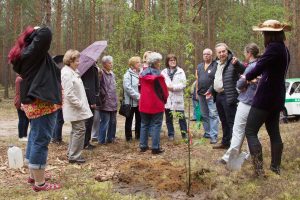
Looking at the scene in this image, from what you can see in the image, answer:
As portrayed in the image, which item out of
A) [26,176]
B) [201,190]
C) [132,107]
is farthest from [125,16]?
[201,190]

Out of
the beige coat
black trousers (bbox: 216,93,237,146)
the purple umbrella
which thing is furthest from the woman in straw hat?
the purple umbrella

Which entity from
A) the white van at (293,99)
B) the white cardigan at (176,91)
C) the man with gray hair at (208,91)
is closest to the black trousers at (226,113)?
the man with gray hair at (208,91)

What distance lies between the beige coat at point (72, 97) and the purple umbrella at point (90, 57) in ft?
3.16

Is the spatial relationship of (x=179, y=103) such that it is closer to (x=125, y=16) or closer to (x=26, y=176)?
(x=26, y=176)

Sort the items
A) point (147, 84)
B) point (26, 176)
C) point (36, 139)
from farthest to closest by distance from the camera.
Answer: point (147, 84) → point (26, 176) → point (36, 139)

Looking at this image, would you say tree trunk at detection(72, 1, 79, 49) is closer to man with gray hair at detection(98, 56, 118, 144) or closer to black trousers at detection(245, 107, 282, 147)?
man with gray hair at detection(98, 56, 118, 144)

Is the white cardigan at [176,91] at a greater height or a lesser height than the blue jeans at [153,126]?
greater

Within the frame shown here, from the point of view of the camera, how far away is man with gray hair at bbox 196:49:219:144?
8.34m

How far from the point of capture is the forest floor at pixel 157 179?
4.67 meters

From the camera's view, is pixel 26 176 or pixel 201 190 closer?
pixel 201 190

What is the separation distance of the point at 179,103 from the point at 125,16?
8.80 metres

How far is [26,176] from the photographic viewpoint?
20.0ft

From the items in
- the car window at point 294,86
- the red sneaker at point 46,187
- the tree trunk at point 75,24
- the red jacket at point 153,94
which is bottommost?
the red sneaker at point 46,187

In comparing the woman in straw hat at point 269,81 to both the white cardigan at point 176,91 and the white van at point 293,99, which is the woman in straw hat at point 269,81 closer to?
the white cardigan at point 176,91
